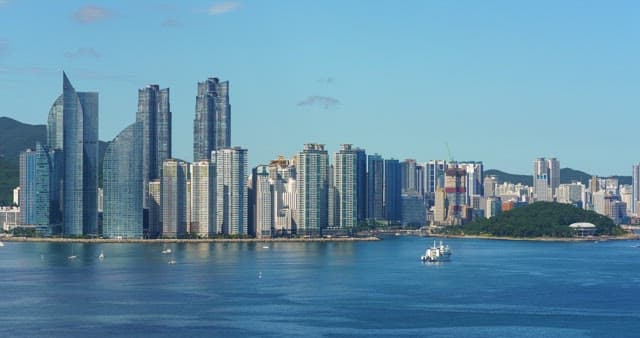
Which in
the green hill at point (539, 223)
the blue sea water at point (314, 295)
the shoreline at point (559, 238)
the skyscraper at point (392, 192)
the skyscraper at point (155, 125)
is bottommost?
the blue sea water at point (314, 295)

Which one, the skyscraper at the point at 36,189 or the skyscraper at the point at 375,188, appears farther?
the skyscraper at the point at 375,188

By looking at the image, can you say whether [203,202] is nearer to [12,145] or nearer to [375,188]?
[375,188]

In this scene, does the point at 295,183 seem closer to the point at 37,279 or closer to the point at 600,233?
the point at 600,233

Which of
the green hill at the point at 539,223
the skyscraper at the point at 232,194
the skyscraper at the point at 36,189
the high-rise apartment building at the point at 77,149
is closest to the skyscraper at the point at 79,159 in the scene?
the high-rise apartment building at the point at 77,149

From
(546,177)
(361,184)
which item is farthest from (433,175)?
(361,184)

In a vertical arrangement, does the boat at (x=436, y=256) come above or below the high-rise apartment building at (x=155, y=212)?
→ below

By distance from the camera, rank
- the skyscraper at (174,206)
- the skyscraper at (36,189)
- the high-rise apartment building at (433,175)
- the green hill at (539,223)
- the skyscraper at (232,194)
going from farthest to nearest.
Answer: the high-rise apartment building at (433,175)
the green hill at (539,223)
the skyscraper at (36,189)
the skyscraper at (174,206)
the skyscraper at (232,194)

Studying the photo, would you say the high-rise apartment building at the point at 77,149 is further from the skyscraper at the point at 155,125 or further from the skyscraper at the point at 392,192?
the skyscraper at the point at 392,192

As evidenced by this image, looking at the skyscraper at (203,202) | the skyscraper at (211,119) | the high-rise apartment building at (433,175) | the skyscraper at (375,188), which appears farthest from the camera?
the high-rise apartment building at (433,175)
